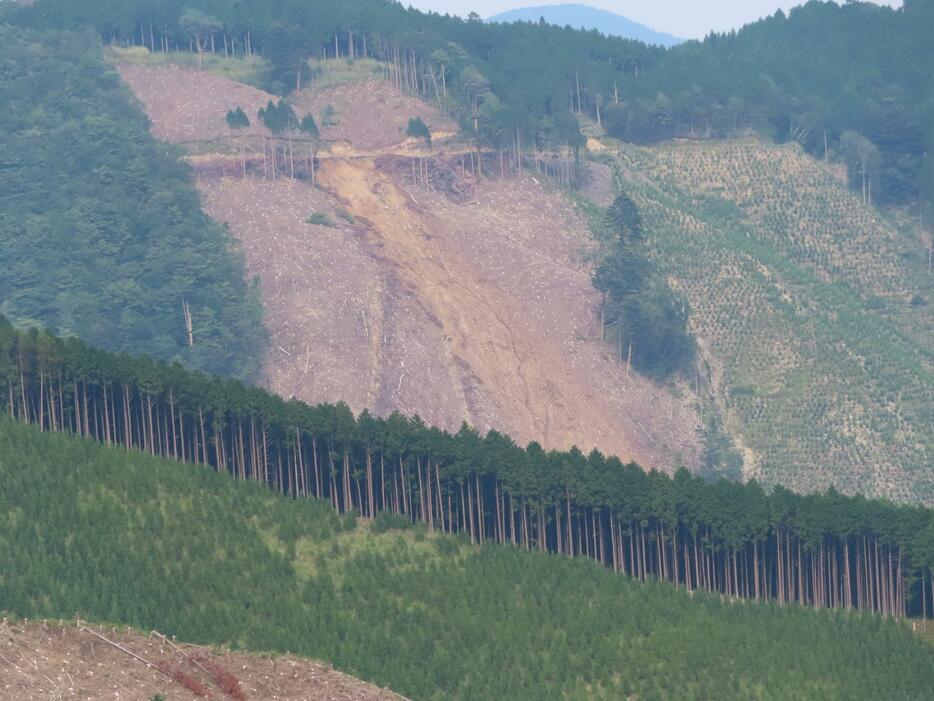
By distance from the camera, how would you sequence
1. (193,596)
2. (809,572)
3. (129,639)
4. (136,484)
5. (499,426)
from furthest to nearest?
1. (499,426)
2. (809,572)
3. (136,484)
4. (193,596)
5. (129,639)

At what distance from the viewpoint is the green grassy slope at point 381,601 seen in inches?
4444

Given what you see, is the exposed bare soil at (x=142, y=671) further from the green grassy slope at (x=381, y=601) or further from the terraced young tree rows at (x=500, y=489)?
the terraced young tree rows at (x=500, y=489)

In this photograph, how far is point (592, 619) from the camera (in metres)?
120

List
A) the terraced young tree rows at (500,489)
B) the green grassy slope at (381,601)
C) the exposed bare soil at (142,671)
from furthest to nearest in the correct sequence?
1. the terraced young tree rows at (500,489)
2. the green grassy slope at (381,601)
3. the exposed bare soil at (142,671)

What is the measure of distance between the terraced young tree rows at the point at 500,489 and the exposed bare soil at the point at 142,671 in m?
24.5

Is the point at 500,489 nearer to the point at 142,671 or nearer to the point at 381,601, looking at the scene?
the point at 381,601

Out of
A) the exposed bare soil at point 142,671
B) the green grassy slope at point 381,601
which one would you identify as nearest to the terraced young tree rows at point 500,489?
the green grassy slope at point 381,601

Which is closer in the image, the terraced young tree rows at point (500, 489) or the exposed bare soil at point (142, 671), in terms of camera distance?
the exposed bare soil at point (142, 671)

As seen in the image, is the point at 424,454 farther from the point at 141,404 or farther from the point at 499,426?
the point at 499,426

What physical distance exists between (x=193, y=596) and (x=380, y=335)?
80.3 metres

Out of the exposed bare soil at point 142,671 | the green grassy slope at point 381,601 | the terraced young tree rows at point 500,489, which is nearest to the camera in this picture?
the exposed bare soil at point 142,671

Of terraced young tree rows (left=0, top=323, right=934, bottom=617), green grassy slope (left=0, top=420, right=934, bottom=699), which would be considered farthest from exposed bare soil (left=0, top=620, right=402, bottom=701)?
terraced young tree rows (left=0, top=323, right=934, bottom=617)

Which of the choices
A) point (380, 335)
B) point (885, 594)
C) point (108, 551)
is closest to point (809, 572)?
point (885, 594)

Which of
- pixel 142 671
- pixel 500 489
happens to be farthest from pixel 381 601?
pixel 142 671
